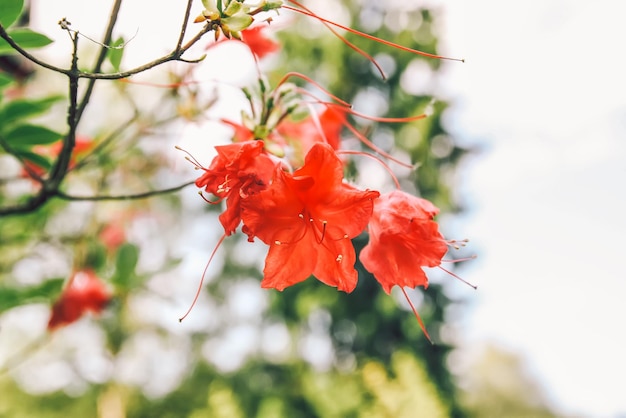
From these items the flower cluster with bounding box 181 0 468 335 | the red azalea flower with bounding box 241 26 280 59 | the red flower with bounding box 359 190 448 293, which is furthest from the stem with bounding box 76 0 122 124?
the red azalea flower with bounding box 241 26 280 59

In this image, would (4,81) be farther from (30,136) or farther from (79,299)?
(79,299)

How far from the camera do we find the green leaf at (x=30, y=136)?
90cm

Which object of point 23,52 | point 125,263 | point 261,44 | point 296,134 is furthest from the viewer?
point 125,263

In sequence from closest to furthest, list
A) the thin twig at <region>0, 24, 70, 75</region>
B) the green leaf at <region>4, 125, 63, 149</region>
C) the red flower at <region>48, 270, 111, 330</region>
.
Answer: the thin twig at <region>0, 24, 70, 75</region>
the green leaf at <region>4, 125, 63, 149</region>
the red flower at <region>48, 270, 111, 330</region>

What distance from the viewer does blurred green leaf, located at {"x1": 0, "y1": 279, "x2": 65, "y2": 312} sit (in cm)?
107

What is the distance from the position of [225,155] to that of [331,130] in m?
0.52

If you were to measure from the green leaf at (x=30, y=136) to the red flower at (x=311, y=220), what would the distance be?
0.48 m

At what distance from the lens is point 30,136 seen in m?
0.91

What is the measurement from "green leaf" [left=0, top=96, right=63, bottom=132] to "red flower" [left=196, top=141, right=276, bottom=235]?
467 millimetres

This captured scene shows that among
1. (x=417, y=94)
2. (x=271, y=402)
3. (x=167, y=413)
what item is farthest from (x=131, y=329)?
(x=417, y=94)

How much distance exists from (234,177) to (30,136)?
483 mm

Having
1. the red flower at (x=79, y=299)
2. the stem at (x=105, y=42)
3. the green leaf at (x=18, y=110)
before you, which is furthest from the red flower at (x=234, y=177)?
the red flower at (x=79, y=299)

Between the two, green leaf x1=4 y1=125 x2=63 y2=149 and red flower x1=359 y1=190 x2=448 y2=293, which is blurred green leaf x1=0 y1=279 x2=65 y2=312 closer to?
green leaf x1=4 y1=125 x2=63 y2=149

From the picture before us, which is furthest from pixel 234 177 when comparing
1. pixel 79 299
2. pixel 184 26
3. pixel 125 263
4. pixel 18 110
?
pixel 79 299
